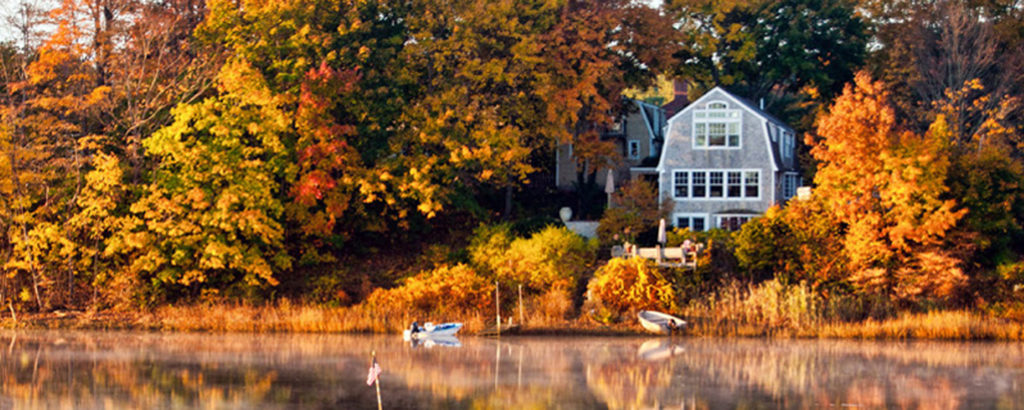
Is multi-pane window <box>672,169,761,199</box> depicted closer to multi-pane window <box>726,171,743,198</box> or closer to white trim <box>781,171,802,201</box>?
multi-pane window <box>726,171,743,198</box>

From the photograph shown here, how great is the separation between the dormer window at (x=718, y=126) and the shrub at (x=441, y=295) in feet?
51.2

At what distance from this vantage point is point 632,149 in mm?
66375

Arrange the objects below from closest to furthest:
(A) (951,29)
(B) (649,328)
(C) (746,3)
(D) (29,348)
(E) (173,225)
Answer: (D) (29,348)
(B) (649,328)
(E) (173,225)
(A) (951,29)
(C) (746,3)

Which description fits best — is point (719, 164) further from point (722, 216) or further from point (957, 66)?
point (957, 66)

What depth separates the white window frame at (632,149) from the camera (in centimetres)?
6619

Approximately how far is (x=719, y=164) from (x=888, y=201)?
12113 millimetres

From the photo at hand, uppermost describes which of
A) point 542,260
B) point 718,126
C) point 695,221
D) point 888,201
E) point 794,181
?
point 718,126

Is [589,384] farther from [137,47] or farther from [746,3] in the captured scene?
[746,3]

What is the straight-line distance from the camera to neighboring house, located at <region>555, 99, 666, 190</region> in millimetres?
63625

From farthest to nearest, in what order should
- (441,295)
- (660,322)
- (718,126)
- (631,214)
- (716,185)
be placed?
(716,185), (718,126), (631,214), (441,295), (660,322)

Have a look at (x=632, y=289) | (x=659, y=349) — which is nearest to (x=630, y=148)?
(x=632, y=289)

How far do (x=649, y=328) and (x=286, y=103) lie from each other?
17.3 m

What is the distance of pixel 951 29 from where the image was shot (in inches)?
2398

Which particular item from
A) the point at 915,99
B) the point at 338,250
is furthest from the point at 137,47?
the point at 915,99
